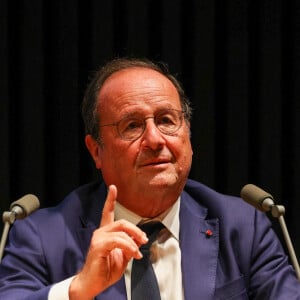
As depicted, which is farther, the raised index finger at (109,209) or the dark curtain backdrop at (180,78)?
the dark curtain backdrop at (180,78)

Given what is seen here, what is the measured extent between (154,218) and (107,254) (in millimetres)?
404

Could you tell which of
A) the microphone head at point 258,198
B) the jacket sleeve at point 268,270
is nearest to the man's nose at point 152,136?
the microphone head at point 258,198

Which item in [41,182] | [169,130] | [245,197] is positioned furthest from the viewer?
[41,182]

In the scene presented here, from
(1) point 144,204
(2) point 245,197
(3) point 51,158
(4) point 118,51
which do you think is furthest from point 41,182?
(2) point 245,197

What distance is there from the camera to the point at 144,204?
1.78 metres

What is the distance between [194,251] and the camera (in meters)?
1.78

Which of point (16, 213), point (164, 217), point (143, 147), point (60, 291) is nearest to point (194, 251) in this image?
point (164, 217)

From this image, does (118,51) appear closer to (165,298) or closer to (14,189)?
(14,189)

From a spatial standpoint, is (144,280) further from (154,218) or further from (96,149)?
(96,149)

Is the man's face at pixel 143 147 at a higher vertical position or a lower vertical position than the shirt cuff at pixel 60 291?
higher

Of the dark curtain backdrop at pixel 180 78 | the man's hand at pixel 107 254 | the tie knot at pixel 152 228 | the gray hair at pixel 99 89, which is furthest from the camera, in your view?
the dark curtain backdrop at pixel 180 78

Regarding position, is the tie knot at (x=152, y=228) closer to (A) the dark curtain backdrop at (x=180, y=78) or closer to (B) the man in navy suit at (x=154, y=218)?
(B) the man in navy suit at (x=154, y=218)

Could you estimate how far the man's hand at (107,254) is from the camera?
1.40m

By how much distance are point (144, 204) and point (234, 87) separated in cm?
101
